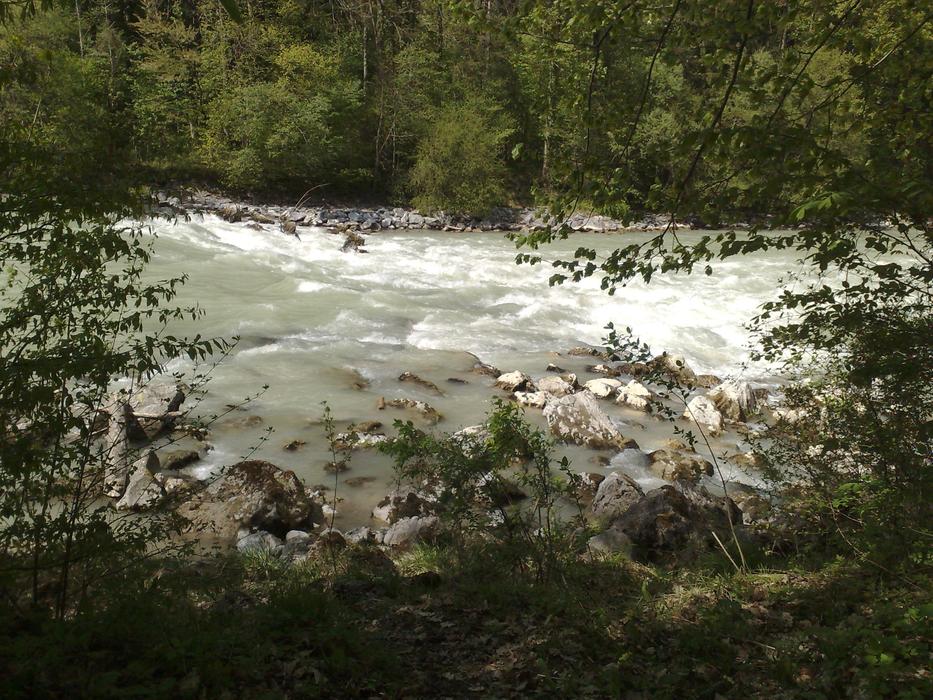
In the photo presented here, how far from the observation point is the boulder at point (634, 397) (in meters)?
9.82

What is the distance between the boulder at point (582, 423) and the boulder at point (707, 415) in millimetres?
1179

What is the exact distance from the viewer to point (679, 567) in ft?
16.8

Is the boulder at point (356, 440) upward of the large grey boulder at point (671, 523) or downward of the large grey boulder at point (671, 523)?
downward

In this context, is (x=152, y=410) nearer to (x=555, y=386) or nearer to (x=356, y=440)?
(x=356, y=440)

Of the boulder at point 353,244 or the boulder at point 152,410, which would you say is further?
the boulder at point 353,244

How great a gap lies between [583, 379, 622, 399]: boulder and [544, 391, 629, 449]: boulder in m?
1.14

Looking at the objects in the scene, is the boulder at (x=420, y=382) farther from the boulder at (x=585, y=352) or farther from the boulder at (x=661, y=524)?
the boulder at (x=661, y=524)

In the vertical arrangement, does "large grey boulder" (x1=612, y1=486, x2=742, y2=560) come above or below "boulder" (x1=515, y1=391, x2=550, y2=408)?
above

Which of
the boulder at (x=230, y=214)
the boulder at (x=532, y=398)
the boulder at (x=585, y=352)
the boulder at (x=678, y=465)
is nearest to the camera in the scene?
the boulder at (x=678, y=465)

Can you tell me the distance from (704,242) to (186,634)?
310cm

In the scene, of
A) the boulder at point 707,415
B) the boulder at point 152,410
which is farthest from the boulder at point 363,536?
the boulder at point 707,415

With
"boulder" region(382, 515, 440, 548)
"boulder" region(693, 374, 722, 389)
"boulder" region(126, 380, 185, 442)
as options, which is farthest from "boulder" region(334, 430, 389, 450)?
"boulder" region(693, 374, 722, 389)

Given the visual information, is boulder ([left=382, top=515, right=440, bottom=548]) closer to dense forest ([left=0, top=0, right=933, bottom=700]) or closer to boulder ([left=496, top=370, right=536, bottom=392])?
dense forest ([left=0, top=0, right=933, bottom=700])

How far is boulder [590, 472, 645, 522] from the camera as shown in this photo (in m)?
6.39
